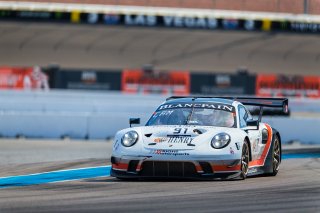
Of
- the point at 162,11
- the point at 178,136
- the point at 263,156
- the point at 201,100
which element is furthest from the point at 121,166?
the point at 162,11

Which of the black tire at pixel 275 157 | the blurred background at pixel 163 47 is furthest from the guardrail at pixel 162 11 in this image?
the black tire at pixel 275 157

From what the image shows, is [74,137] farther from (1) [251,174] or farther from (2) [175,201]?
(2) [175,201]

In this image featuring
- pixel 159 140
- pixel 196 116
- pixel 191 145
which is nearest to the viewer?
pixel 191 145

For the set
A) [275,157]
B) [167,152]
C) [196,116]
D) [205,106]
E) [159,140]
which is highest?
[205,106]

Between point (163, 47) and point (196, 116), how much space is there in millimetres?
33324

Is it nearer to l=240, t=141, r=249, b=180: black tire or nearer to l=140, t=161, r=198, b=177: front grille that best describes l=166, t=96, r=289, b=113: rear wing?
l=240, t=141, r=249, b=180: black tire

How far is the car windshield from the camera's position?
1218 centimetres

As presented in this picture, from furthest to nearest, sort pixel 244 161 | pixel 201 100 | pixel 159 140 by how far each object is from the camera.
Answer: pixel 201 100, pixel 244 161, pixel 159 140

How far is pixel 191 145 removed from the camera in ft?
36.9

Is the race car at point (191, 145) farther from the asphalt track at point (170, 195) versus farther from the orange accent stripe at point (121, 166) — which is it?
the asphalt track at point (170, 195)

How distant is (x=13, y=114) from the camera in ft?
77.6

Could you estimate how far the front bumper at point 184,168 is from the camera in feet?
36.9

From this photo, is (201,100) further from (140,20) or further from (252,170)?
(140,20)

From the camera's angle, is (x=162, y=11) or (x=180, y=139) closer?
(x=180, y=139)
